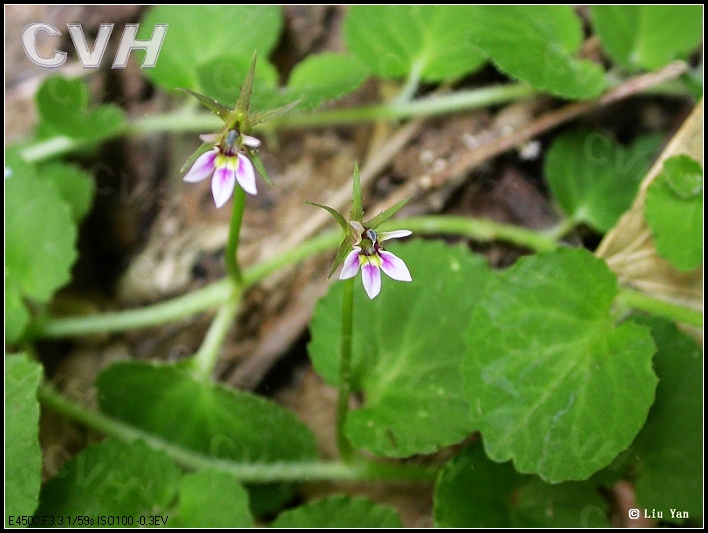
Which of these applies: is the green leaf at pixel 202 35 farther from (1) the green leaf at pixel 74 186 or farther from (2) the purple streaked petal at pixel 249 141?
(2) the purple streaked petal at pixel 249 141

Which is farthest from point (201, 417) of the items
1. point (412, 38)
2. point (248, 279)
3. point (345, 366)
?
point (412, 38)

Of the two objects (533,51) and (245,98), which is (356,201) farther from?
(533,51)

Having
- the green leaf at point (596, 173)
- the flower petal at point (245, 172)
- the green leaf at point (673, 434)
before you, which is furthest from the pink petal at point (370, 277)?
the green leaf at point (596, 173)

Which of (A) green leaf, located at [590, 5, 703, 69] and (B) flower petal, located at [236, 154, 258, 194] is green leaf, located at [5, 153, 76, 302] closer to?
(B) flower petal, located at [236, 154, 258, 194]

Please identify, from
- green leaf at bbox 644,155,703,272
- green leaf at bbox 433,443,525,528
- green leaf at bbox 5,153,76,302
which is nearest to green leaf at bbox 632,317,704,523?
green leaf at bbox 644,155,703,272

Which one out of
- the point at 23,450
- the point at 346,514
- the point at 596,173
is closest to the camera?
the point at 23,450

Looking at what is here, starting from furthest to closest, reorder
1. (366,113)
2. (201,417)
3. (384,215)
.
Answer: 1. (366,113)
2. (201,417)
3. (384,215)

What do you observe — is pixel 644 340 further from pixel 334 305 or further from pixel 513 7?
A: pixel 513 7
